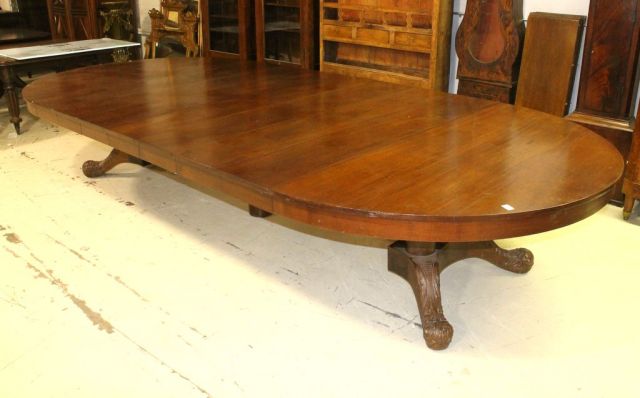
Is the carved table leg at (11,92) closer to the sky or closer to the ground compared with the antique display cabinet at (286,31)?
closer to the ground

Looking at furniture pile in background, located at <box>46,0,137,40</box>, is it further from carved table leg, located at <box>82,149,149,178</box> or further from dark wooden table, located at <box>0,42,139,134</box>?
carved table leg, located at <box>82,149,149,178</box>

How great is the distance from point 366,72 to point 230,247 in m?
1.65

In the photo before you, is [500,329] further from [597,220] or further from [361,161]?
[597,220]

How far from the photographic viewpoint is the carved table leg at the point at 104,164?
304cm

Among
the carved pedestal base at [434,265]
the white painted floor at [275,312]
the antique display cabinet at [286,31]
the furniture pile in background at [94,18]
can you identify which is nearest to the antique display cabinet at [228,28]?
the antique display cabinet at [286,31]

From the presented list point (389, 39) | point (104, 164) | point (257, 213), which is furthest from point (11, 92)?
point (389, 39)

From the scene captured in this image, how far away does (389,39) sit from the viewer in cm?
344

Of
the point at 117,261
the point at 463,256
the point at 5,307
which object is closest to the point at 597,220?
the point at 463,256

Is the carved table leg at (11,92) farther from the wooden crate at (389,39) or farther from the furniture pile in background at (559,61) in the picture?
the furniture pile in background at (559,61)

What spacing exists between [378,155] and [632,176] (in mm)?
1387

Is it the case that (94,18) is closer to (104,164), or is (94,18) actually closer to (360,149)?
(104,164)

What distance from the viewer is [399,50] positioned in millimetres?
3512

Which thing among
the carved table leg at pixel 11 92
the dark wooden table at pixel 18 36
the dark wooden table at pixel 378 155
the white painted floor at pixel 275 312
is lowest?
the white painted floor at pixel 275 312

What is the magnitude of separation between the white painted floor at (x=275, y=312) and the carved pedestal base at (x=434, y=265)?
0.17 feet
